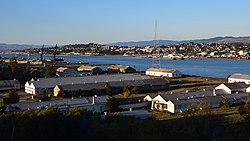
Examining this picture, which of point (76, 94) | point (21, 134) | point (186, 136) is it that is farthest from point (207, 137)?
point (76, 94)

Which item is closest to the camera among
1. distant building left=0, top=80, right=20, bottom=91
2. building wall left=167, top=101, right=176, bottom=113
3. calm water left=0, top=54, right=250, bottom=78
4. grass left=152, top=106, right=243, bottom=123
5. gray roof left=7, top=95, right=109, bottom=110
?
grass left=152, top=106, right=243, bottom=123

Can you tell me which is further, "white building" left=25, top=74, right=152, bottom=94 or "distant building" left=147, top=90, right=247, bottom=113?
"white building" left=25, top=74, right=152, bottom=94

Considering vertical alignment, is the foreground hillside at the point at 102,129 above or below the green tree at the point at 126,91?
above

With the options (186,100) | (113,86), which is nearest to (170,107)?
(186,100)

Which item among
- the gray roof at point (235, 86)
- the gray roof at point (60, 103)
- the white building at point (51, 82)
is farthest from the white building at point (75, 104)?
the gray roof at point (235, 86)

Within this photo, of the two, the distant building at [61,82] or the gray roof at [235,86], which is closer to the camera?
the gray roof at [235,86]

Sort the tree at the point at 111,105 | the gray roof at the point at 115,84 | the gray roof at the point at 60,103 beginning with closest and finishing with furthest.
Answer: the gray roof at the point at 60,103 < the tree at the point at 111,105 < the gray roof at the point at 115,84

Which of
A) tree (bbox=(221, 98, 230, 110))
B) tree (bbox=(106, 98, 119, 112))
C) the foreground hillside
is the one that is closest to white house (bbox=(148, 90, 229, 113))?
tree (bbox=(221, 98, 230, 110))

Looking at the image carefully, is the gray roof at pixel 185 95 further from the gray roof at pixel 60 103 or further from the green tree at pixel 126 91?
the green tree at pixel 126 91

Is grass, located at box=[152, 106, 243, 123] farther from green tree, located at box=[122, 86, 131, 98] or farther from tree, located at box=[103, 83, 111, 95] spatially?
tree, located at box=[103, 83, 111, 95]

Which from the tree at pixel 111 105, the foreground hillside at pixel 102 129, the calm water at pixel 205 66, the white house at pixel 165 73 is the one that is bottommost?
the calm water at pixel 205 66

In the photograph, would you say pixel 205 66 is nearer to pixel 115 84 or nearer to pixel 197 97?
pixel 115 84

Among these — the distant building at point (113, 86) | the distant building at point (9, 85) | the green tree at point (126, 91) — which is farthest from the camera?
the distant building at point (9, 85)
